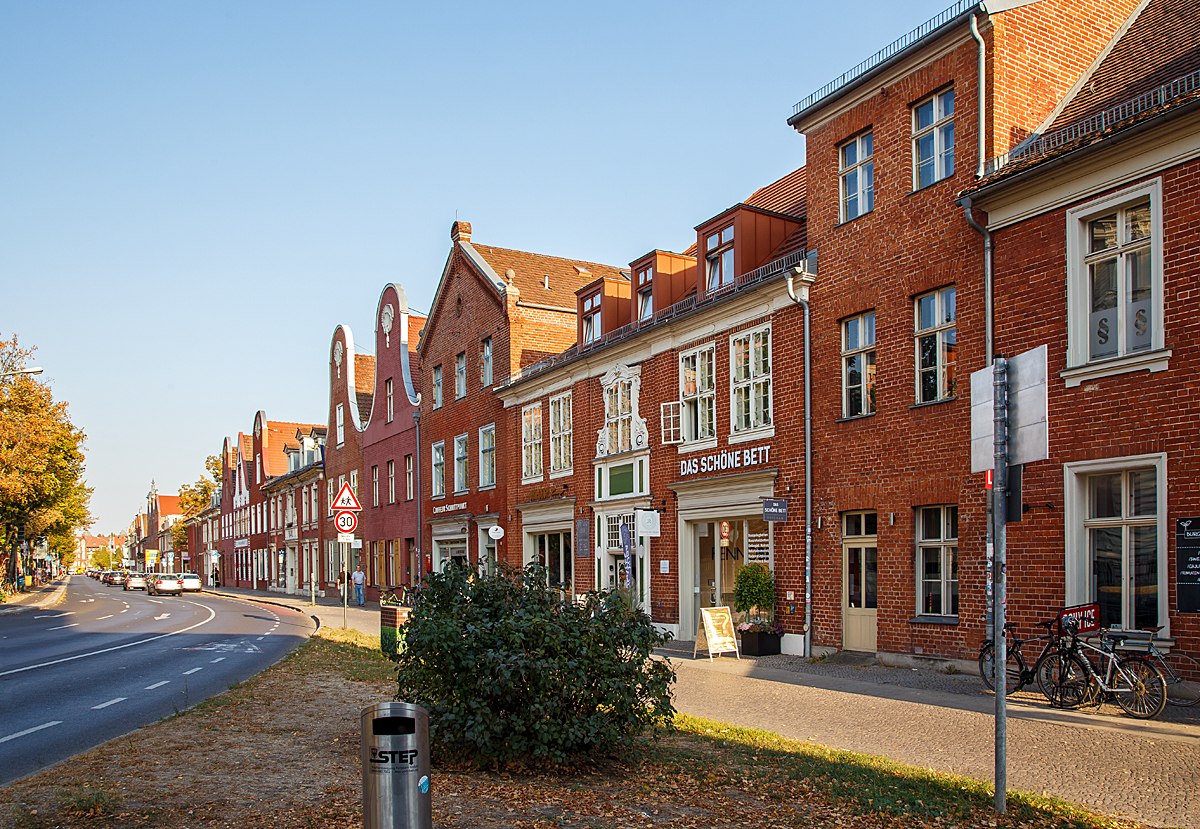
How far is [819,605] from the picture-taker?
1777cm

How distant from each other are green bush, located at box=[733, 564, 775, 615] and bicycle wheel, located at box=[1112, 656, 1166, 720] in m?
7.68

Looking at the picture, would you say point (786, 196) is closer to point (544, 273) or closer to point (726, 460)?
point (726, 460)

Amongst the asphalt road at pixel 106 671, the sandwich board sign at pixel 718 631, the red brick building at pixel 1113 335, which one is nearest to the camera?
Result: the asphalt road at pixel 106 671

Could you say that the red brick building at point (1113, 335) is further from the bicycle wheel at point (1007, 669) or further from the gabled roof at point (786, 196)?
the gabled roof at point (786, 196)

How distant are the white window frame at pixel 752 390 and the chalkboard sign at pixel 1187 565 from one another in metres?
8.21

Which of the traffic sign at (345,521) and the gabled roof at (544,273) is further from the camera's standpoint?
the gabled roof at (544,273)

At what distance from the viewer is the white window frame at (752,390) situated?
19.3 meters

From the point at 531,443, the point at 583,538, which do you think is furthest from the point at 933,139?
the point at 531,443

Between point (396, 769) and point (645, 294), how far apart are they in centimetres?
2110

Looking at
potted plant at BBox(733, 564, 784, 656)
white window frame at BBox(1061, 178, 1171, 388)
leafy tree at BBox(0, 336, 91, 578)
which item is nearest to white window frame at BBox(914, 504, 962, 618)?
white window frame at BBox(1061, 178, 1171, 388)

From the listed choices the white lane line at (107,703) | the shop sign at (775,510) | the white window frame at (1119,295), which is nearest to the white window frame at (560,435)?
the shop sign at (775,510)

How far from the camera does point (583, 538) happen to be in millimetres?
25938

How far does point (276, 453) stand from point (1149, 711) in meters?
69.8

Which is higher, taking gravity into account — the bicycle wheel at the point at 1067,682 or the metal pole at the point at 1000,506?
the metal pole at the point at 1000,506
